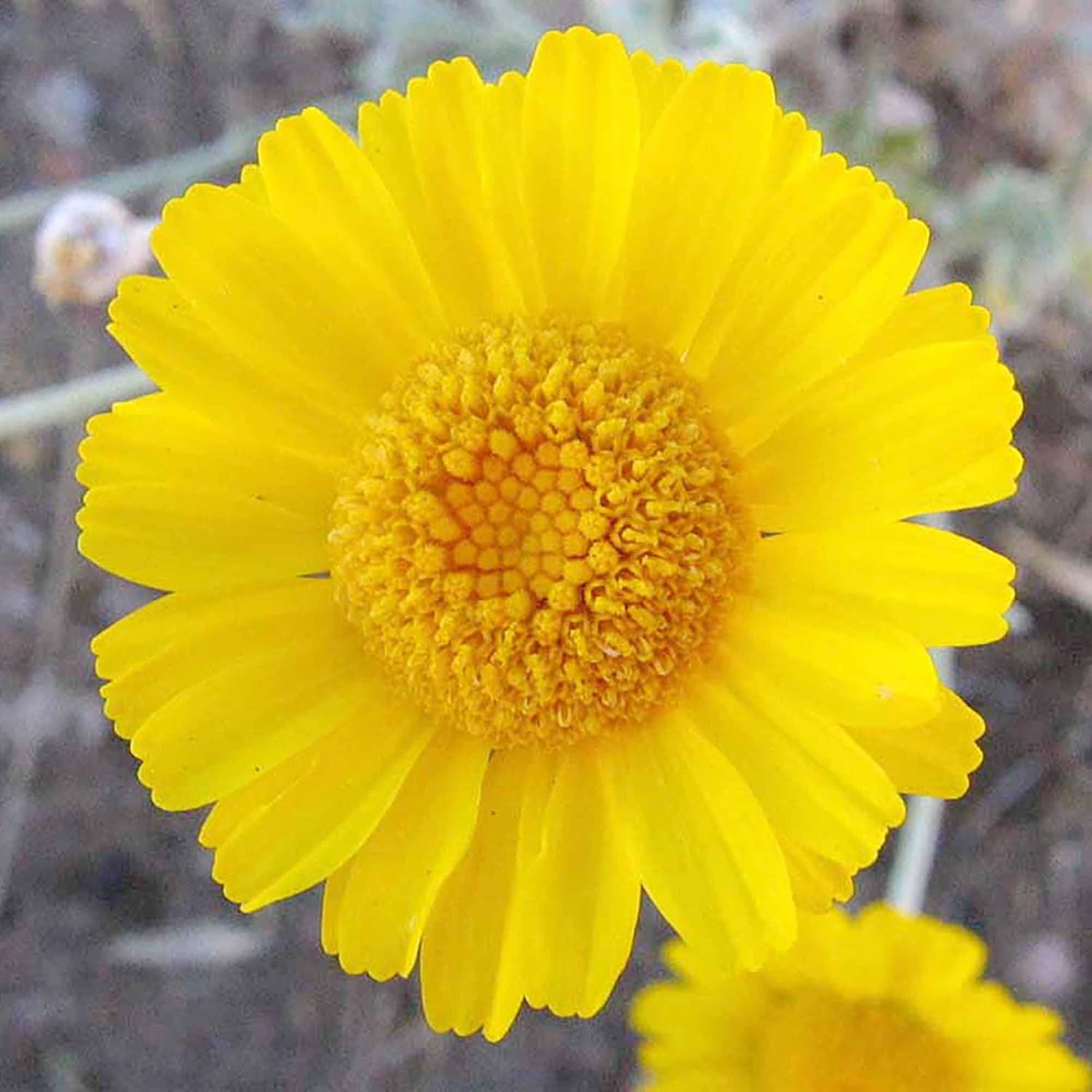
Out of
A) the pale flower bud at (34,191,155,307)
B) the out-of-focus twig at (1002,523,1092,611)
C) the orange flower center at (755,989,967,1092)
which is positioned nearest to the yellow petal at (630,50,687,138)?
the pale flower bud at (34,191,155,307)

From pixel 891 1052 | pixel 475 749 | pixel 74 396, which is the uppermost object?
pixel 475 749

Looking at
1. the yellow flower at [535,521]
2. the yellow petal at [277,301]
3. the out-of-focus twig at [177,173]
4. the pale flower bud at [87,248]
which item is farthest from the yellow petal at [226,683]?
the out-of-focus twig at [177,173]

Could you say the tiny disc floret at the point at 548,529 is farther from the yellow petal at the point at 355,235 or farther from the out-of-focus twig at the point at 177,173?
the out-of-focus twig at the point at 177,173

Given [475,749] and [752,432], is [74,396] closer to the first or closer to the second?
[475,749]

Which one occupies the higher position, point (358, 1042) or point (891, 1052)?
point (891, 1052)

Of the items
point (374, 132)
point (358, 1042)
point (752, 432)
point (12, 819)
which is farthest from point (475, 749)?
point (12, 819)

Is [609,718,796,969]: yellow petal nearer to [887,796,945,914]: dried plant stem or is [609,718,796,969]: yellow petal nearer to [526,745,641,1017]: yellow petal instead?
[526,745,641,1017]: yellow petal

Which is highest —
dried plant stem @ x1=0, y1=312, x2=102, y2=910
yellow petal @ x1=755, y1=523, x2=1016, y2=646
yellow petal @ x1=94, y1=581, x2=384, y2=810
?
yellow petal @ x1=755, y1=523, x2=1016, y2=646
